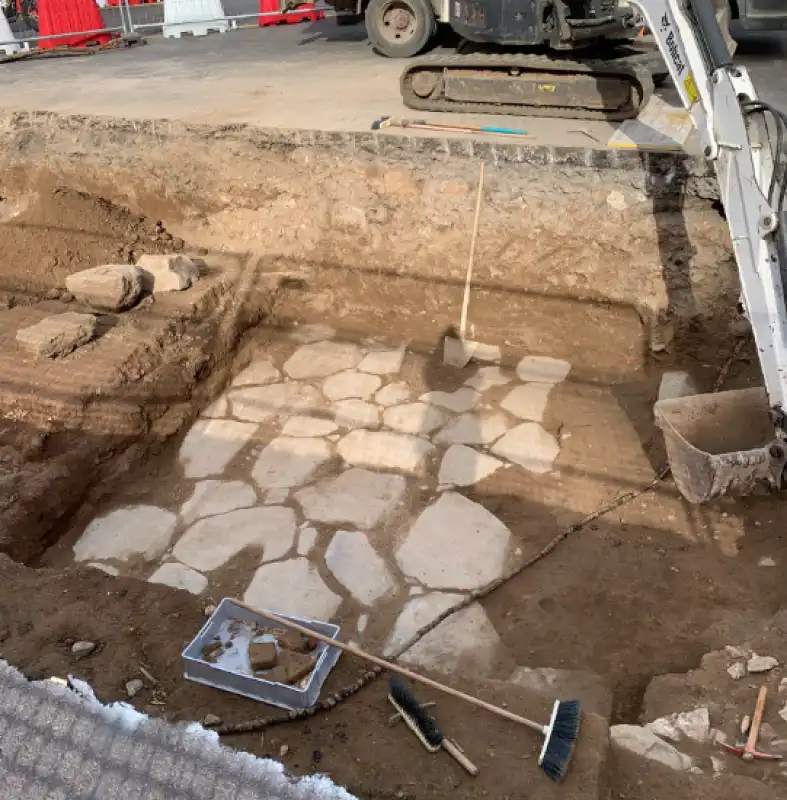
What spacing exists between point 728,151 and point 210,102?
534 cm

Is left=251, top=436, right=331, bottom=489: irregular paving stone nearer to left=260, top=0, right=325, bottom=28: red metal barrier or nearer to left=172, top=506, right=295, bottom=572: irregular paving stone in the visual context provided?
left=172, top=506, right=295, bottom=572: irregular paving stone

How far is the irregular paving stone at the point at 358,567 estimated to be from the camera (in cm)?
378

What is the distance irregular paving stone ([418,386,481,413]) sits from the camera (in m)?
5.02

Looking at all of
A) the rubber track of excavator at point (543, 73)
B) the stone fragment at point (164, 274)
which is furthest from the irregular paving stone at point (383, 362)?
the rubber track of excavator at point (543, 73)

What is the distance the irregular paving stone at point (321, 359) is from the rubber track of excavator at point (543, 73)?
2.41 m

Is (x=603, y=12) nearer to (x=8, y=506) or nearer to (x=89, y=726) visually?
(x=8, y=506)

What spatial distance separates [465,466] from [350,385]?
3.94ft

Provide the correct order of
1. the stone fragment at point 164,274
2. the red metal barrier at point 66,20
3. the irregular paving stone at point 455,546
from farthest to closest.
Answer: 1. the red metal barrier at point 66,20
2. the stone fragment at point 164,274
3. the irregular paving stone at point 455,546

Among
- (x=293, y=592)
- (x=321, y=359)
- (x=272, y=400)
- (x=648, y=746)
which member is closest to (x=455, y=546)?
(x=293, y=592)

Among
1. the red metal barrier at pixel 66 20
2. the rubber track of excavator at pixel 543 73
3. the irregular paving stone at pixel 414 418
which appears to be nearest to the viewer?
the irregular paving stone at pixel 414 418

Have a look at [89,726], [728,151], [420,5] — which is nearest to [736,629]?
[728,151]

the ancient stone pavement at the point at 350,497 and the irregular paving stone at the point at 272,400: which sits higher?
the irregular paving stone at the point at 272,400

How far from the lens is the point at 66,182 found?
6566 mm

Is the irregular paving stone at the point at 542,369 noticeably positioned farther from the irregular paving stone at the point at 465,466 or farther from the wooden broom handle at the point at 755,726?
the wooden broom handle at the point at 755,726
